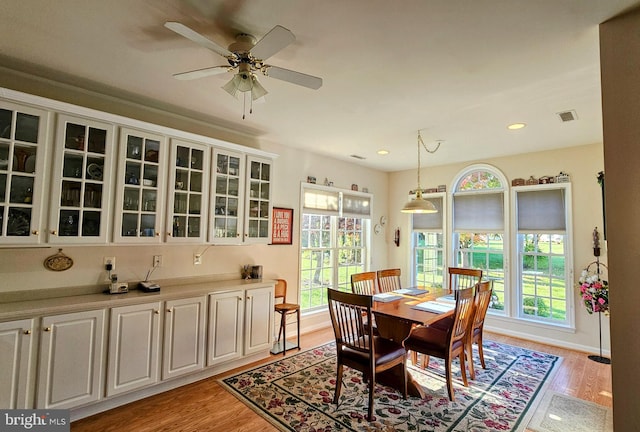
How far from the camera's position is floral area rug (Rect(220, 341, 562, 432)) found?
2.50 meters

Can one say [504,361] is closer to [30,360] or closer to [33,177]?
[30,360]

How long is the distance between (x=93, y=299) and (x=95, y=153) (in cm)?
122

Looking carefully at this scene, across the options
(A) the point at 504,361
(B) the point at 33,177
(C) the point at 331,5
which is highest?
(C) the point at 331,5

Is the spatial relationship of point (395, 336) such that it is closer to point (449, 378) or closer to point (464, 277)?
point (449, 378)

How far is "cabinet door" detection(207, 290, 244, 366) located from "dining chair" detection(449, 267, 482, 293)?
2.76 metres

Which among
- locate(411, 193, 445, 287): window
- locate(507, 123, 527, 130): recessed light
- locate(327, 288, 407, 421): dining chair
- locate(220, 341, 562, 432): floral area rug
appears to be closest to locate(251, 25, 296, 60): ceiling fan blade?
locate(327, 288, 407, 421): dining chair

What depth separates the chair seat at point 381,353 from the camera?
8.57 ft

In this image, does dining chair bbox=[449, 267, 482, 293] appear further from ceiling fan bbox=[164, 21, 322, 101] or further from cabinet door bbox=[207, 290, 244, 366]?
ceiling fan bbox=[164, 21, 322, 101]

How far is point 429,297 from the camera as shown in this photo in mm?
3553

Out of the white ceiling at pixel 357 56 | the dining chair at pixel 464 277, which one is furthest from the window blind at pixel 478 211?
the white ceiling at pixel 357 56

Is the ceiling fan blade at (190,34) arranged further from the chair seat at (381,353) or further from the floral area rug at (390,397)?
the floral area rug at (390,397)

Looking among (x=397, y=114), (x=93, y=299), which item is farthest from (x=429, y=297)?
(x=93, y=299)

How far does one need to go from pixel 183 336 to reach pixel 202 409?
67 cm

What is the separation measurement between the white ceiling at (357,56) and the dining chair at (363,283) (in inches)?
67.9
